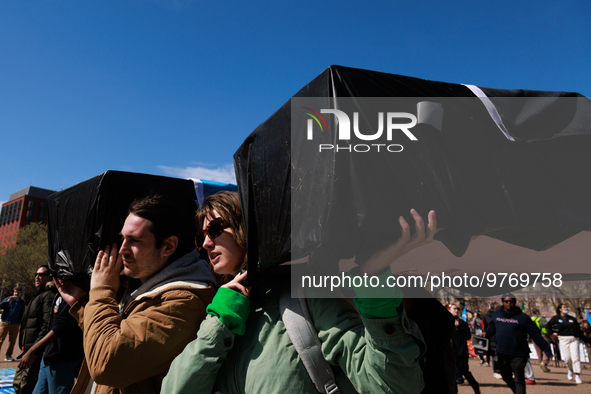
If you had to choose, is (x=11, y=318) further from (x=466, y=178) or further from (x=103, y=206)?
(x=466, y=178)

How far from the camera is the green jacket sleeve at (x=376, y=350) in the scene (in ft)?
3.78

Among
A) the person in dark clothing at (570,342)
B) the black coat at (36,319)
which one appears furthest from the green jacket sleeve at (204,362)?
the person in dark clothing at (570,342)

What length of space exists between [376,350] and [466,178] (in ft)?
1.99

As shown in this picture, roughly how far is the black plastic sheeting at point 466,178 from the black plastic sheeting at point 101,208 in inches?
73.2

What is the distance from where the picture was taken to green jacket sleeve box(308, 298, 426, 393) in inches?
45.3

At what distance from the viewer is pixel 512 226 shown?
1.25 m

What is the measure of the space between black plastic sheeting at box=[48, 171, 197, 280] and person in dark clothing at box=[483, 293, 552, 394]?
6.10 meters

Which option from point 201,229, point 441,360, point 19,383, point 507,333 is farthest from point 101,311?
point 507,333

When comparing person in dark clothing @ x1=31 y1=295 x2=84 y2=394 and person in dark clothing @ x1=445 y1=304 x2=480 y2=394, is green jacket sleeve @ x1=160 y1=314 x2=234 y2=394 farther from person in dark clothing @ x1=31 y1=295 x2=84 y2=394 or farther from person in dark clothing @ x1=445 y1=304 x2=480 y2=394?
person in dark clothing @ x1=445 y1=304 x2=480 y2=394

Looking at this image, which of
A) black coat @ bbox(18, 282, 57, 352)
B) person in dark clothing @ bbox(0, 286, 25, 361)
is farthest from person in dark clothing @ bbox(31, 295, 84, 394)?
person in dark clothing @ bbox(0, 286, 25, 361)

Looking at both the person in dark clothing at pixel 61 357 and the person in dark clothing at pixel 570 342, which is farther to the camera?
the person in dark clothing at pixel 570 342

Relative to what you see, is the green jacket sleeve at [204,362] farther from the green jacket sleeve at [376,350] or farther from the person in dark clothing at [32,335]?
the person in dark clothing at [32,335]

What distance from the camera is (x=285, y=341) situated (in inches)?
56.7

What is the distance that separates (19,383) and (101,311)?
4064 mm
